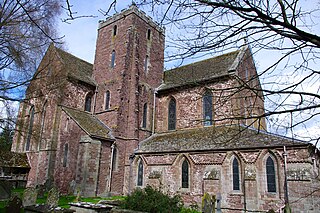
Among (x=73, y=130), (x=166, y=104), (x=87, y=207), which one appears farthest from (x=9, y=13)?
(x=166, y=104)

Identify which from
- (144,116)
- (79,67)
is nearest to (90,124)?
(144,116)

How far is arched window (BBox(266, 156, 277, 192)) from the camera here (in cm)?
1463

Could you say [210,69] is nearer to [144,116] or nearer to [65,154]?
[144,116]

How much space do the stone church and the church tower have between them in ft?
0.33

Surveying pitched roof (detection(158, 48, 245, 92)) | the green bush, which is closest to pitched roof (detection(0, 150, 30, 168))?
pitched roof (detection(158, 48, 245, 92))

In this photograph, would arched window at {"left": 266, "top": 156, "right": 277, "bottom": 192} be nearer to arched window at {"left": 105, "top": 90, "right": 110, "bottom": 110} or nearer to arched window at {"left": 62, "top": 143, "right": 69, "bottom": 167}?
arched window at {"left": 105, "top": 90, "right": 110, "bottom": 110}

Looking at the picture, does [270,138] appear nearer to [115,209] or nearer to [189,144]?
[189,144]

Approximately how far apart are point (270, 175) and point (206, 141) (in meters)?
4.62

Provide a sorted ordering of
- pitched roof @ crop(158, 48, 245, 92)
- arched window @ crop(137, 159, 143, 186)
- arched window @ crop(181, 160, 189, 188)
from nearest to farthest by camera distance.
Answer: arched window @ crop(181, 160, 189, 188)
arched window @ crop(137, 159, 143, 186)
pitched roof @ crop(158, 48, 245, 92)

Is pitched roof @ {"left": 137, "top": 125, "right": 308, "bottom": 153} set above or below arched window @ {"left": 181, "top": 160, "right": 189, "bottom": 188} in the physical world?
above

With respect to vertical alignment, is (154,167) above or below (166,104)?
below

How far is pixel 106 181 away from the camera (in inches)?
762

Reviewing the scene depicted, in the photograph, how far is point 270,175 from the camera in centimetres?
1480

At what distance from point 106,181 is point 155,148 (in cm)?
456
